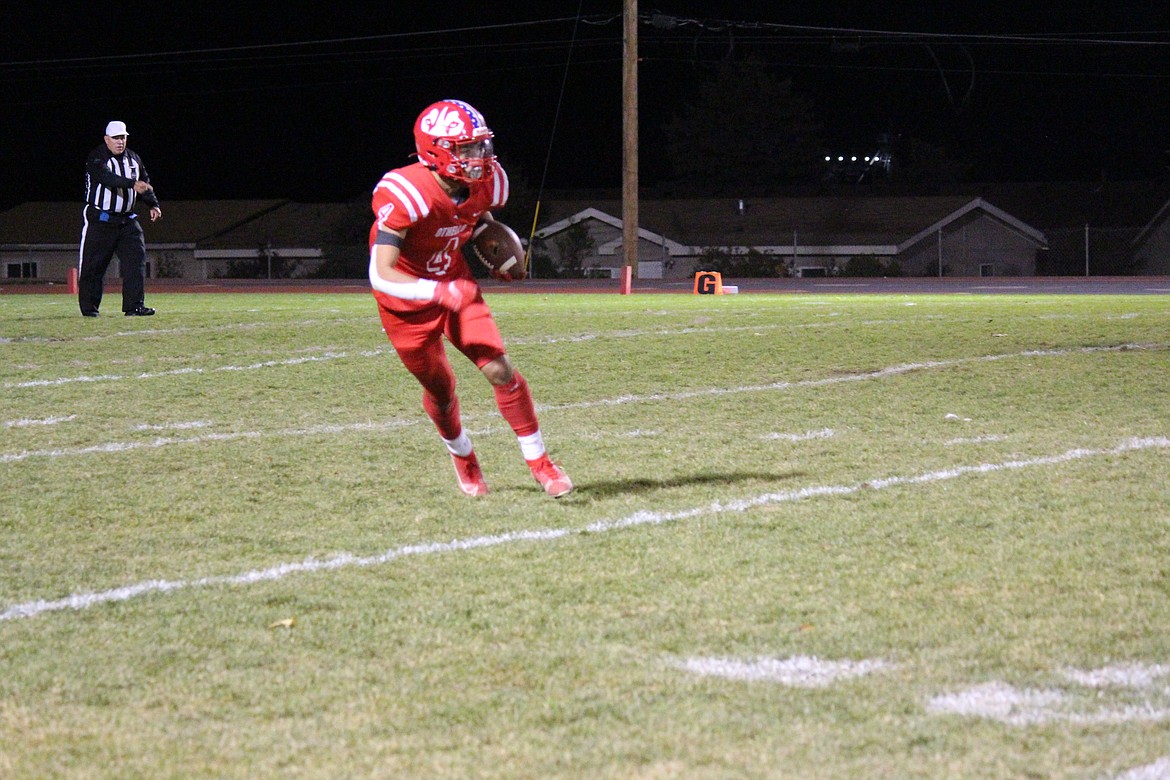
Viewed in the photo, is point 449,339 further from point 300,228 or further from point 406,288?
point 300,228

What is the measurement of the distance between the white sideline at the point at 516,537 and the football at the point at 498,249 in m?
1.51

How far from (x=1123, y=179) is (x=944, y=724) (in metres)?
74.5

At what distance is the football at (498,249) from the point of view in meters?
6.43

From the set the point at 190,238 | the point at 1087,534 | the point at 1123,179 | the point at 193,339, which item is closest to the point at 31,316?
the point at 193,339

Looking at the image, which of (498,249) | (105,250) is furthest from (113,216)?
(498,249)

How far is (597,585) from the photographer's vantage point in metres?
4.32

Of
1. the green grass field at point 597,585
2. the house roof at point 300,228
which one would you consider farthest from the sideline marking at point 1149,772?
the house roof at point 300,228

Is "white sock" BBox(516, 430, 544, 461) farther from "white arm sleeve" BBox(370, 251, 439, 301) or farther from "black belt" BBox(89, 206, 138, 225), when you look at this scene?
"black belt" BBox(89, 206, 138, 225)

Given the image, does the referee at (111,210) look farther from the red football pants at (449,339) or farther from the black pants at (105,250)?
the red football pants at (449,339)

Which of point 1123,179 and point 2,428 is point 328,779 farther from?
point 1123,179

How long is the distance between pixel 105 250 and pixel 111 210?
1.38 feet

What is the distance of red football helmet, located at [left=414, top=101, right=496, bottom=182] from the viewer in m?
5.81

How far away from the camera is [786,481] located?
6.13 m

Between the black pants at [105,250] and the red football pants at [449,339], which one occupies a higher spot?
the black pants at [105,250]
